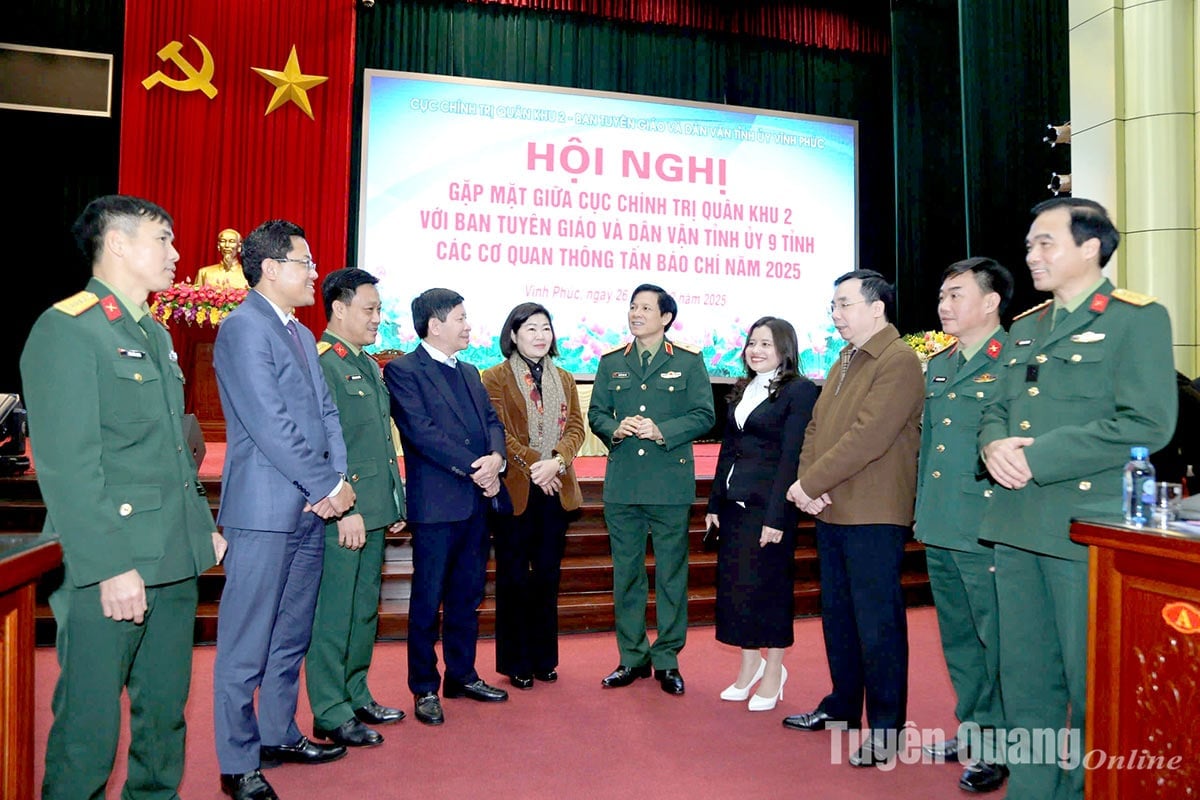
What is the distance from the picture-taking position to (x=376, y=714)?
2.74 m

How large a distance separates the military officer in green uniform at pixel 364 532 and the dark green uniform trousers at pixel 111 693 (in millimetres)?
704

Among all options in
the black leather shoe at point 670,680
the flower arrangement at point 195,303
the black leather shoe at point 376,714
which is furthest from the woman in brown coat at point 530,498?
the flower arrangement at point 195,303

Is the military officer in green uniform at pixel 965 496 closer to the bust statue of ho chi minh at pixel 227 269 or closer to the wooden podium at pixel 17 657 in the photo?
the wooden podium at pixel 17 657

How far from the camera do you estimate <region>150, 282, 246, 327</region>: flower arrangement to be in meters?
5.34

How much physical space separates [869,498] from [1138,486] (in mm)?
824

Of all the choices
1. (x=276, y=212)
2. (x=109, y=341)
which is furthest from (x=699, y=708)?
(x=276, y=212)

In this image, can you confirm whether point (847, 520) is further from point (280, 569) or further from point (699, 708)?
point (280, 569)

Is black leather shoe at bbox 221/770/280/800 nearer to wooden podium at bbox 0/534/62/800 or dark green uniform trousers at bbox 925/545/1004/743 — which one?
wooden podium at bbox 0/534/62/800

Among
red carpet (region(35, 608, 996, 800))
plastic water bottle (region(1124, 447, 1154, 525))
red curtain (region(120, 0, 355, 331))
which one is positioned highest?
red curtain (region(120, 0, 355, 331))

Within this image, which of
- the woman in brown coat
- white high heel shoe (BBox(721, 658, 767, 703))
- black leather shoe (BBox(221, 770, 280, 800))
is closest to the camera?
black leather shoe (BBox(221, 770, 280, 800))

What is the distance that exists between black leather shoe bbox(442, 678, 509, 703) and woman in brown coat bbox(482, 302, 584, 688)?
0.54 ft

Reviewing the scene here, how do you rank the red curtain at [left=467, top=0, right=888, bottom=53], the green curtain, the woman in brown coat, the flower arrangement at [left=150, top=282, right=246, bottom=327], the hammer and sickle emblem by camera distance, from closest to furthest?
the woman in brown coat < the flower arrangement at [left=150, top=282, right=246, bottom=327] < the hammer and sickle emblem < the green curtain < the red curtain at [left=467, top=0, right=888, bottom=53]

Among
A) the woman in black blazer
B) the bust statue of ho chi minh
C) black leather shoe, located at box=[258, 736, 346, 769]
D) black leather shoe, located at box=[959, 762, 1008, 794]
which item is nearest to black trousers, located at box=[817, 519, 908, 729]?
black leather shoe, located at box=[959, 762, 1008, 794]

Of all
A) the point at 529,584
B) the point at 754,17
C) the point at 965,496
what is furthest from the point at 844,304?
the point at 754,17
